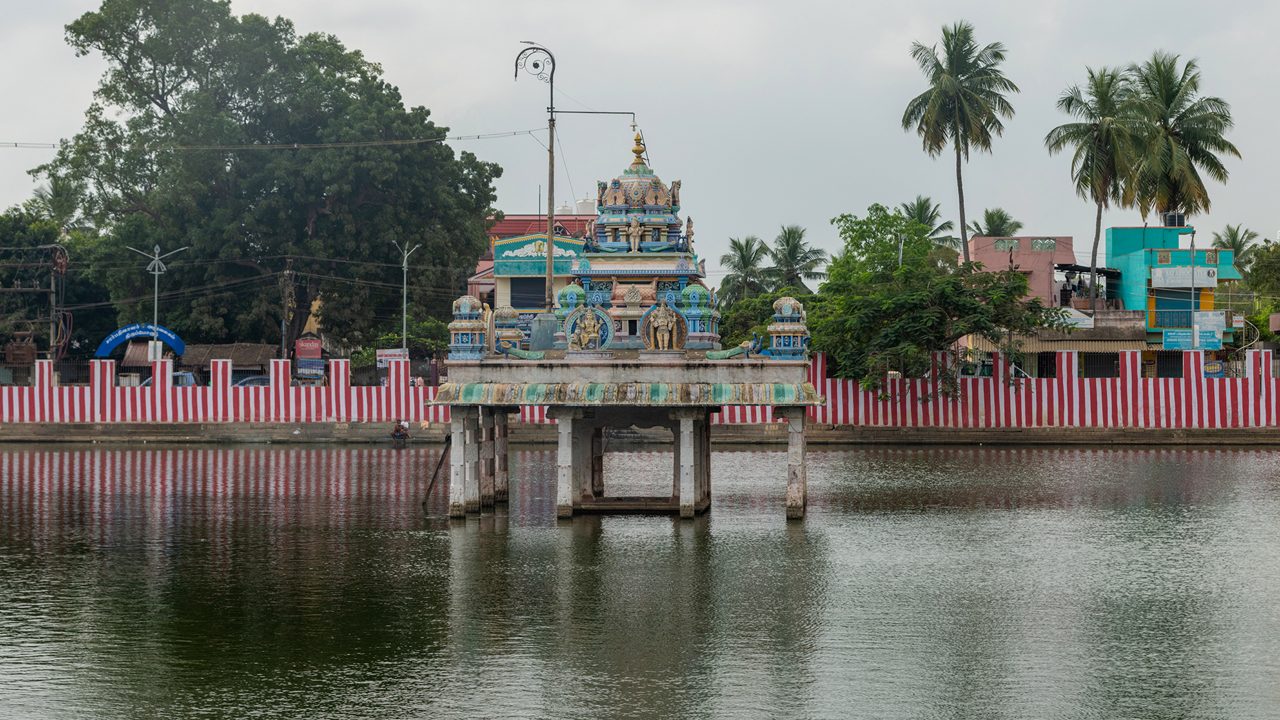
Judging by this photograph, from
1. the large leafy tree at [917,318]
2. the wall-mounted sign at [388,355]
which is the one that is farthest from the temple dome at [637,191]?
the wall-mounted sign at [388,355]

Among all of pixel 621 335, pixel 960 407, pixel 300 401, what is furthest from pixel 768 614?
pixel 300 401

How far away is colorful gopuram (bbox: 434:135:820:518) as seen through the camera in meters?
31.9

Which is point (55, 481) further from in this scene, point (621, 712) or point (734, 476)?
point (621, 712)

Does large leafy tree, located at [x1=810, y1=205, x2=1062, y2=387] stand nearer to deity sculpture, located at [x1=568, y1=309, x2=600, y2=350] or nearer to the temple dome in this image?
the temple dome

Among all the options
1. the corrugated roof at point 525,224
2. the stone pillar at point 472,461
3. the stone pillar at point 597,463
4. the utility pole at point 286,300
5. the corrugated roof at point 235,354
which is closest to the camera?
the stone pillar at point 472,461

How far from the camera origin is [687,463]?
110ft

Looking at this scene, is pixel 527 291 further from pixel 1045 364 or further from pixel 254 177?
pixel 1045 364

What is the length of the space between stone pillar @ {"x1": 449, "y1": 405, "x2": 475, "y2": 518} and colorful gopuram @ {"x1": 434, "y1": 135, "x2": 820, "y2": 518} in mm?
22

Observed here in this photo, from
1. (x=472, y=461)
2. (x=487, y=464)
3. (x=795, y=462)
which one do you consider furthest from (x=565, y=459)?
(x=795, y=462)

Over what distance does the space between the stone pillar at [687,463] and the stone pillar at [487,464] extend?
191 inches

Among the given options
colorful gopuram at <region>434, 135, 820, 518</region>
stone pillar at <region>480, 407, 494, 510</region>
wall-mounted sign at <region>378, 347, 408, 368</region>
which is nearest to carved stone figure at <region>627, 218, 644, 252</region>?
colorful gopuram at <region>434, 135, 820, 518</region>

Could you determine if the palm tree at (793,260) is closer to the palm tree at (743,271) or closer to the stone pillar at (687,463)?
the palm tree at (743,271)

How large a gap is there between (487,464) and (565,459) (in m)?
3.92

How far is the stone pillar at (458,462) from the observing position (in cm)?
3331
